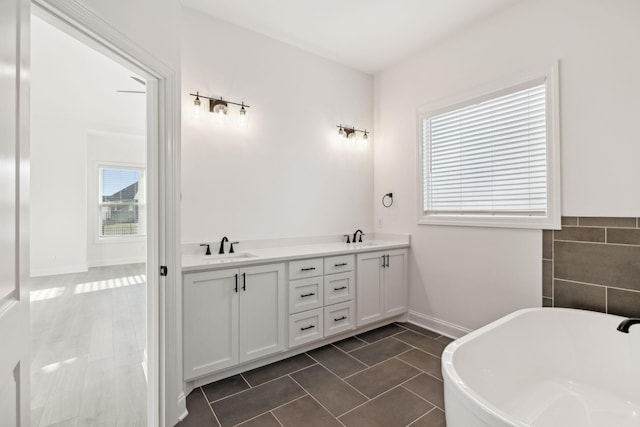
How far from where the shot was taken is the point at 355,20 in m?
2.68

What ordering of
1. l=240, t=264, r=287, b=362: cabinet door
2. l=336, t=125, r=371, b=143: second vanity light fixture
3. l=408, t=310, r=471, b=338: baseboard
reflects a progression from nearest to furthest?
l=240, t=264, r=287, b=362: cabinet door, l=408, t=310, r=471, b=338: baseboard, l=336, t=125, r=371, b=143: second vanity light fixture

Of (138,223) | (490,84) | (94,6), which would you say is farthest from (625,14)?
(138,223)

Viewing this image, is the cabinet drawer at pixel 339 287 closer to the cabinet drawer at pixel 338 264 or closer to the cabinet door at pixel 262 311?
the cabinet drawer at pixel 338 264

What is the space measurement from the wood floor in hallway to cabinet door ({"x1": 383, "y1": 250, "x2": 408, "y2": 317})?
225 centimetres

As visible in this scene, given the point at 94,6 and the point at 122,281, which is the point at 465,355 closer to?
the point at 94,6

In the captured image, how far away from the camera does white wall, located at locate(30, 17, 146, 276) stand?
462 cm

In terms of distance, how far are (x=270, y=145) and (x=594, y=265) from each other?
275cm

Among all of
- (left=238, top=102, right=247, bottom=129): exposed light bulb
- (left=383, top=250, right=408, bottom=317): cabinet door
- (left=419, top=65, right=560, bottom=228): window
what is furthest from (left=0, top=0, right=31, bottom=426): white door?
(left=419, top=65, right=560, bottom=228): window

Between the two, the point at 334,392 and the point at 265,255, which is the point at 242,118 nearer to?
the point at 265,255

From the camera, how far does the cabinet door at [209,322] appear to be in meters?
2.01

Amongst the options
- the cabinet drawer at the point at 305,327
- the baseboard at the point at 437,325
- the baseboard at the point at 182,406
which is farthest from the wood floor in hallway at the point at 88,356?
the baseboard at the point at 437,325

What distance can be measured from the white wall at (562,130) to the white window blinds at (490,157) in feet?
0.53

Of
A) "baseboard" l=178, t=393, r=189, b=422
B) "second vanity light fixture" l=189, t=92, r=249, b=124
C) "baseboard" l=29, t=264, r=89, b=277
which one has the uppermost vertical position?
"second vanity light fixture" l=189, t=92, r=249, b=124

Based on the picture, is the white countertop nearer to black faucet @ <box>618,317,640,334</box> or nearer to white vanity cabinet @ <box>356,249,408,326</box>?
white vanity cabinet @ <box>356,249,408,326</box>
